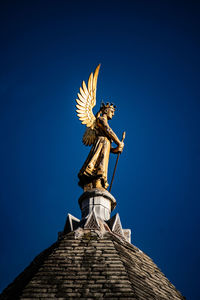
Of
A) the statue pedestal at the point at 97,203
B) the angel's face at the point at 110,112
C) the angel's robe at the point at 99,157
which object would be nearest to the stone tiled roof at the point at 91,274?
the statue pedestal at the point at 97,203

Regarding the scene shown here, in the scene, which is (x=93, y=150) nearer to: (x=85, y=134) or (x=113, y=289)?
(x=85, y=134)

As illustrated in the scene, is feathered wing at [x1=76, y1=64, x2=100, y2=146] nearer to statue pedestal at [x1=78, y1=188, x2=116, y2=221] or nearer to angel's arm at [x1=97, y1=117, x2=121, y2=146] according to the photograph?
angel's arm at [x1=97, y1=117, x2=121, y2=146]

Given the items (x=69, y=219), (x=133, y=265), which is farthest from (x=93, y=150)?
(x=133, y=265)

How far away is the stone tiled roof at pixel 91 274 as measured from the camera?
8078mm

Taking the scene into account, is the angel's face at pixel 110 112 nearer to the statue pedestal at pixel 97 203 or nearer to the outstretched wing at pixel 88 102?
the outstretched wing at pixel 88 102

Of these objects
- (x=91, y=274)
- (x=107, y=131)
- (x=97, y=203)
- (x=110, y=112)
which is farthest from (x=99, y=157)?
(x=91, y=274)

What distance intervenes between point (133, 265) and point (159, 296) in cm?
110

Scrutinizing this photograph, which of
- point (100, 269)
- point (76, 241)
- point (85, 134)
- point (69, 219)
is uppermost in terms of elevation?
point (85, 134)

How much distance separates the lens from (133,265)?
32.6ft

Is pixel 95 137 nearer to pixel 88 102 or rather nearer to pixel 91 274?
pixel 88 102

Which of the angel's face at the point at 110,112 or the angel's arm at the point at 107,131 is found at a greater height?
the angel's face at the point at 110,112

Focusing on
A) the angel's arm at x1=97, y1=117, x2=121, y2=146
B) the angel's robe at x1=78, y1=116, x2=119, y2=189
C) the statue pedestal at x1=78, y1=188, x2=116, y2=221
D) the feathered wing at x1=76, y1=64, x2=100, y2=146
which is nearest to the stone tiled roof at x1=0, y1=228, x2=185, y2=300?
the statue pedestal at x1=78, y1=188, x2=116, y2=221

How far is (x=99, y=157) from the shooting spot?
13.6m

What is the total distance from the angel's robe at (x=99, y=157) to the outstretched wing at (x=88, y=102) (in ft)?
1.19
